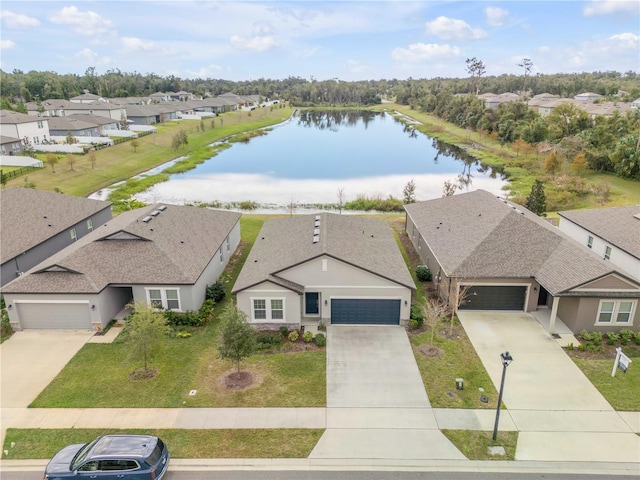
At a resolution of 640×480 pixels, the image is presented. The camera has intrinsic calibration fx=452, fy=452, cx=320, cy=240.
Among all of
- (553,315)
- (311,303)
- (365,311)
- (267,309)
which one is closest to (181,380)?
(267,309)

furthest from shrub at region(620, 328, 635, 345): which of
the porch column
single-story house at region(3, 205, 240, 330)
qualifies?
single-story house at region(3, 205, 240, 330)

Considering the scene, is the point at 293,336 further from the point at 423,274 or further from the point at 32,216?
the point at 32,216

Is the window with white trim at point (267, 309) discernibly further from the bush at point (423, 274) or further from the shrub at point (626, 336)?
the shrub at point (626, 336)

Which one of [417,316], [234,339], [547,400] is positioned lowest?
[547,400]

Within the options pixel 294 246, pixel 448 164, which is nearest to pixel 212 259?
pixel 294 246

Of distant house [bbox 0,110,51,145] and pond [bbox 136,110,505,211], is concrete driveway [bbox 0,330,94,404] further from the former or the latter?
distant house [bbox 0,110,51,145]
